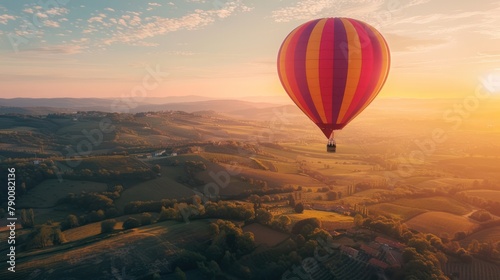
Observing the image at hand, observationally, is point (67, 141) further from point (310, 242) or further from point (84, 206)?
point (310, 242)

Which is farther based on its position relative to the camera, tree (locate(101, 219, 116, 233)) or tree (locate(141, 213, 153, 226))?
tree (locate(141, 213, 153, 226))

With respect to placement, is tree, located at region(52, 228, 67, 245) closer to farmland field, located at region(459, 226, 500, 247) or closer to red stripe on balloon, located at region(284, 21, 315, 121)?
red stripe on balloon, located at region(284, 21, 315, 121)

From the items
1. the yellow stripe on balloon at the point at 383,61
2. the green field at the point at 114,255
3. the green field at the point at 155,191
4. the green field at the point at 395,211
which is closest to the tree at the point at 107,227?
the green field at the point at 114,255

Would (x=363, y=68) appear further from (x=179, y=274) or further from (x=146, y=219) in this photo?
(x=146, y=219)

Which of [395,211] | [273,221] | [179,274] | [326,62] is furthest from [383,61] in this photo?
[395,211]

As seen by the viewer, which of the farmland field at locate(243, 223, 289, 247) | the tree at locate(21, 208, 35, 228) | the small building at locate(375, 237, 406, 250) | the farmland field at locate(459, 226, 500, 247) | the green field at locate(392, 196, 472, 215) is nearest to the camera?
the small building at locate(375, 237, 406, 250)

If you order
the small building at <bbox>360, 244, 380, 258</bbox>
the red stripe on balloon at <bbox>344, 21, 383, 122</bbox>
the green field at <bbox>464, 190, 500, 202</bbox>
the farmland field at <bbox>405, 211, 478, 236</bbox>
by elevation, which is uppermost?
the red stripe on balloon at <bbox>344, 21, 383, 122</bbox>

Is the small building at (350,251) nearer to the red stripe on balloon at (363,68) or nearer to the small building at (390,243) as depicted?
the small building at (390,243)

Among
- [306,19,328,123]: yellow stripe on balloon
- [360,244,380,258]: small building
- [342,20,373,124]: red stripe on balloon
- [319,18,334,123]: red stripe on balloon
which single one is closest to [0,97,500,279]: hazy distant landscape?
[360,244,380,258]: small building

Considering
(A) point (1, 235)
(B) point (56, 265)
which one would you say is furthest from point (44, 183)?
(B) point (56, 265)
